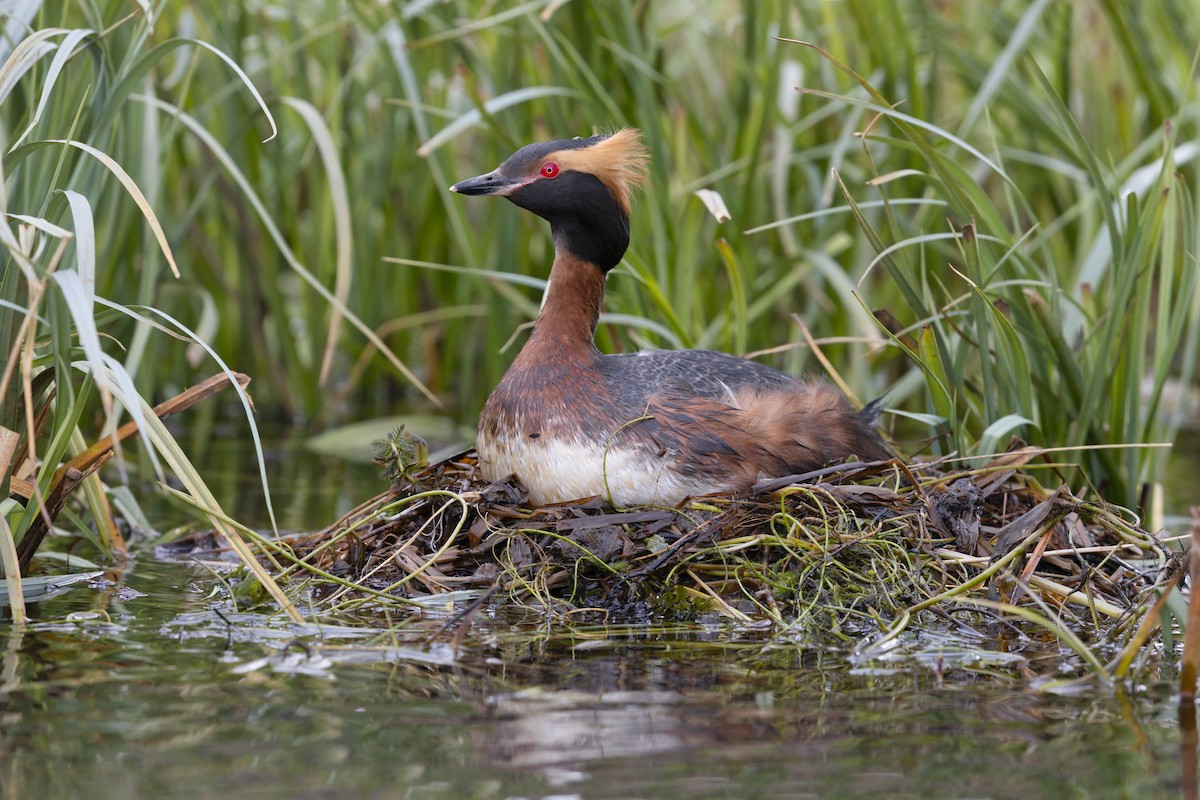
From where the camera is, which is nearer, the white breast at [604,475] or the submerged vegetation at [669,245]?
the submerged vegetation at [669,245]

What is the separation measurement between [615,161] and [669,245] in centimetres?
130

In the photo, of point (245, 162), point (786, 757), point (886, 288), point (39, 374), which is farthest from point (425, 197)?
point (786, 757)

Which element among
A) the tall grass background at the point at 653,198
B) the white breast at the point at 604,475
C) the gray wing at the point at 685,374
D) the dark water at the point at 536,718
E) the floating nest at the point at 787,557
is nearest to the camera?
the dark water at the point at 536,718

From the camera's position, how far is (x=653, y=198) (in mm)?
6094

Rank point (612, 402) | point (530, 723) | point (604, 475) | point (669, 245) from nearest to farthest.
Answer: point (530, 723) < point (604, 475) < point (612, 402) < point (669, 245)

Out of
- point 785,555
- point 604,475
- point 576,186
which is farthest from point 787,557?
point 576,186

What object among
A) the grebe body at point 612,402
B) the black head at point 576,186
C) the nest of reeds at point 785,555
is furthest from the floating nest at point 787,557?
the black head at point 576,186

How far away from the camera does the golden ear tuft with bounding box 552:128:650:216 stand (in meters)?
4.97

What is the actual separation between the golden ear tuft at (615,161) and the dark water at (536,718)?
5.39ft

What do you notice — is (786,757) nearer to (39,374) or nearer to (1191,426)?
(39,374)

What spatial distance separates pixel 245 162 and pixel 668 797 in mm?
5368

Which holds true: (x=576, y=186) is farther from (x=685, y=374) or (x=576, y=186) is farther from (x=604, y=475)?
(x=604, y=475)

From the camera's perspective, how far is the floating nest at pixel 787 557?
417cm

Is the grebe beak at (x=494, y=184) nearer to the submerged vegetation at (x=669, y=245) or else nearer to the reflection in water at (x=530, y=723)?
the submerged vegetation at (x=669, y=245)
